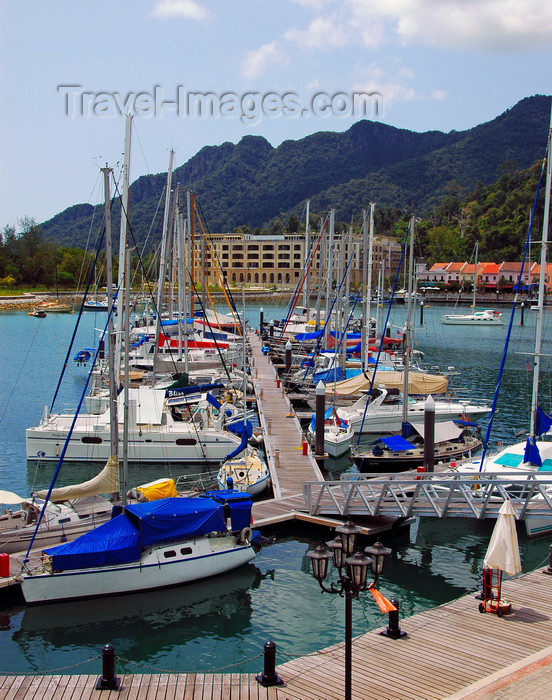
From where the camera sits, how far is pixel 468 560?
23.3 m

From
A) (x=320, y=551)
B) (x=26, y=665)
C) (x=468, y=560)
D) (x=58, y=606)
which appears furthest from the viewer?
(x=468, y=560)

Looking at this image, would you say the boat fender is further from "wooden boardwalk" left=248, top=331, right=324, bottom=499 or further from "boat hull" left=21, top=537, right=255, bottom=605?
"wooden boardwalk" left=248, top=331, right=324, bottom=499

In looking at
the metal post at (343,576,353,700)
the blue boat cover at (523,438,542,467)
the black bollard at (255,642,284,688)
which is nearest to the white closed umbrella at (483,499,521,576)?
the black bollard at (255,642,284,688)

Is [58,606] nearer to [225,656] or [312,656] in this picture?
[225,656]

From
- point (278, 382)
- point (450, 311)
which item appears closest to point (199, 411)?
point (278, 382)

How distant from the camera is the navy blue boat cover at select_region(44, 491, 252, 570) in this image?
1925 centimetres

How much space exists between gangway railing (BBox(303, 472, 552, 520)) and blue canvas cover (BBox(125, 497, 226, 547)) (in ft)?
14.0

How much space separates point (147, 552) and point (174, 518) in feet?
3.90

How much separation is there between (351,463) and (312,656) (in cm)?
2036

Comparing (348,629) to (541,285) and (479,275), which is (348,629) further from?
(479,275)

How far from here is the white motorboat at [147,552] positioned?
19.1 m

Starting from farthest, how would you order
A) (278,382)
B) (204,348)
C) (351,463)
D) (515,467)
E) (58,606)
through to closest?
(204,348) → (278,382) → (351,463) → (515,467) → (58,606)

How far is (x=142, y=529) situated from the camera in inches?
784

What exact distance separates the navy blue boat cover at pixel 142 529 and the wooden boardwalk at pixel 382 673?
5146 millimetres
